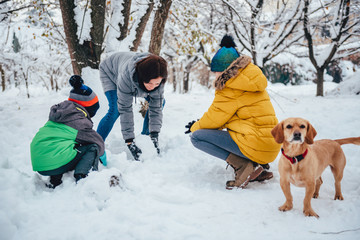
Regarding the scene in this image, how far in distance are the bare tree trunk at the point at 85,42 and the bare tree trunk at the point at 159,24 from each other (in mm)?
1006

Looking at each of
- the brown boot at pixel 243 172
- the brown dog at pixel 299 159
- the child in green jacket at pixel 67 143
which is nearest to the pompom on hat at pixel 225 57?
the brown dog at pixel 299 159

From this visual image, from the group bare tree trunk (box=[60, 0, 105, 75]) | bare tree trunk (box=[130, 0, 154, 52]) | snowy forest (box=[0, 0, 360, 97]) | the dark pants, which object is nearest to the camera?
the dark pants

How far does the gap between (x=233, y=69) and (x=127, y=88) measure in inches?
50.1

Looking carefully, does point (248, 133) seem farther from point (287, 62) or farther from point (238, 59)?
point (287, 62)

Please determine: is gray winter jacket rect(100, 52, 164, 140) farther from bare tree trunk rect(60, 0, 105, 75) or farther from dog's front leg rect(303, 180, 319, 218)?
dog's front leg rect(303, 180, 319, 218)

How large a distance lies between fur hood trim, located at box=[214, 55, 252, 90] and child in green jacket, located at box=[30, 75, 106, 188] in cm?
Result: 147

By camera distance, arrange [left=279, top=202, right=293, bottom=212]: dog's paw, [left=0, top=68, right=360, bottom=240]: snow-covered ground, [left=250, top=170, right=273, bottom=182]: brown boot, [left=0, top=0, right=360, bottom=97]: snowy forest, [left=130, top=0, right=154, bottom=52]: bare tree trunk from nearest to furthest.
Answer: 1. [left=0, top=68, right=360, bottom=240]: snow-covered ground
2. [left=279, top=202, right=293, bottom=212]: dog's paw
3. [left=250, top=170, right=273, bottom=182]: brown boot
4. [left=0, top=0, right=360, bottom=97]: snowy forest
5. [left=130, top=0, right=154, bottom=52]: bare tree trunk

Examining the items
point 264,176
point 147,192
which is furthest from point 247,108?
point 147,192

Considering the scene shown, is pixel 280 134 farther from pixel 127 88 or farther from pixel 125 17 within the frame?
pixel 125 17

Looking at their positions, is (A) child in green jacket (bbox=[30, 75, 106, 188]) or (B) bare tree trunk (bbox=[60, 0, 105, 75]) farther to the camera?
(B) bare tree trunk (bbox=[60, 0, 105, 75])

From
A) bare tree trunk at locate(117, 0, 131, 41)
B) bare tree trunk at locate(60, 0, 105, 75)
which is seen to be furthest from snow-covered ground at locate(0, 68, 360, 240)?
bare tree trunk at locate(117, 0, 131, 41)

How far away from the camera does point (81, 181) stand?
1.96 m

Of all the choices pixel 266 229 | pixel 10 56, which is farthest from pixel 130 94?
pixel 10 56

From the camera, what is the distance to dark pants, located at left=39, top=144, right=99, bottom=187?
2068 millimetres
